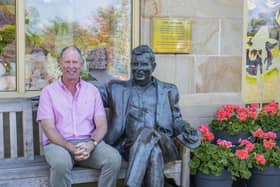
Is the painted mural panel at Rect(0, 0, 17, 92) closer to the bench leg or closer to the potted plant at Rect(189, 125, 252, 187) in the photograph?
the bench leg

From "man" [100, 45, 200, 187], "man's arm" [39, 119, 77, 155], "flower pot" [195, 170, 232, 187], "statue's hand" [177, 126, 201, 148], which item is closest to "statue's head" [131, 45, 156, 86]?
"man" [100, 45, 200, 187]

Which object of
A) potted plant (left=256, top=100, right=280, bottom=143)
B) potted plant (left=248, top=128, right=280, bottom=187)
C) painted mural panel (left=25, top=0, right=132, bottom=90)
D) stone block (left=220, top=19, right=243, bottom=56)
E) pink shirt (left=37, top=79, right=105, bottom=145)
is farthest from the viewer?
stone block (left=220, top=19, right=243, bottom=56)

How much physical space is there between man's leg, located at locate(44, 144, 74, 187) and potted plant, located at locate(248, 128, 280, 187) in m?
1.65

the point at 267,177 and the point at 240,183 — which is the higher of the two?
the point at 267,177

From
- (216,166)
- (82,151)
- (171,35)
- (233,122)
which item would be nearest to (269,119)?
(233,122)

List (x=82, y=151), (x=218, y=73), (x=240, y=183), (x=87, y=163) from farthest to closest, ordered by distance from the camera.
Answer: (x=218, y=73)
(x=240, y=183)
(x=87, y=163)
(x=82, y=151)

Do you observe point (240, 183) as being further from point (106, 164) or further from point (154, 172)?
point (106, 164)

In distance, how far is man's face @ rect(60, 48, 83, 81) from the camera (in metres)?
3.56

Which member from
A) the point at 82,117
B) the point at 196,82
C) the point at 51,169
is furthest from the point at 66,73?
the point at 196,82

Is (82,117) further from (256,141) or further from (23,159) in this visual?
(256,141)

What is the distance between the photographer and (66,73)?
3586mm

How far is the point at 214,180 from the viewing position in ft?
13.2

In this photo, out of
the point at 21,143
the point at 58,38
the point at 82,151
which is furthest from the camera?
the point at 58,38

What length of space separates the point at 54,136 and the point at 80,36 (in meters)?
1.31
